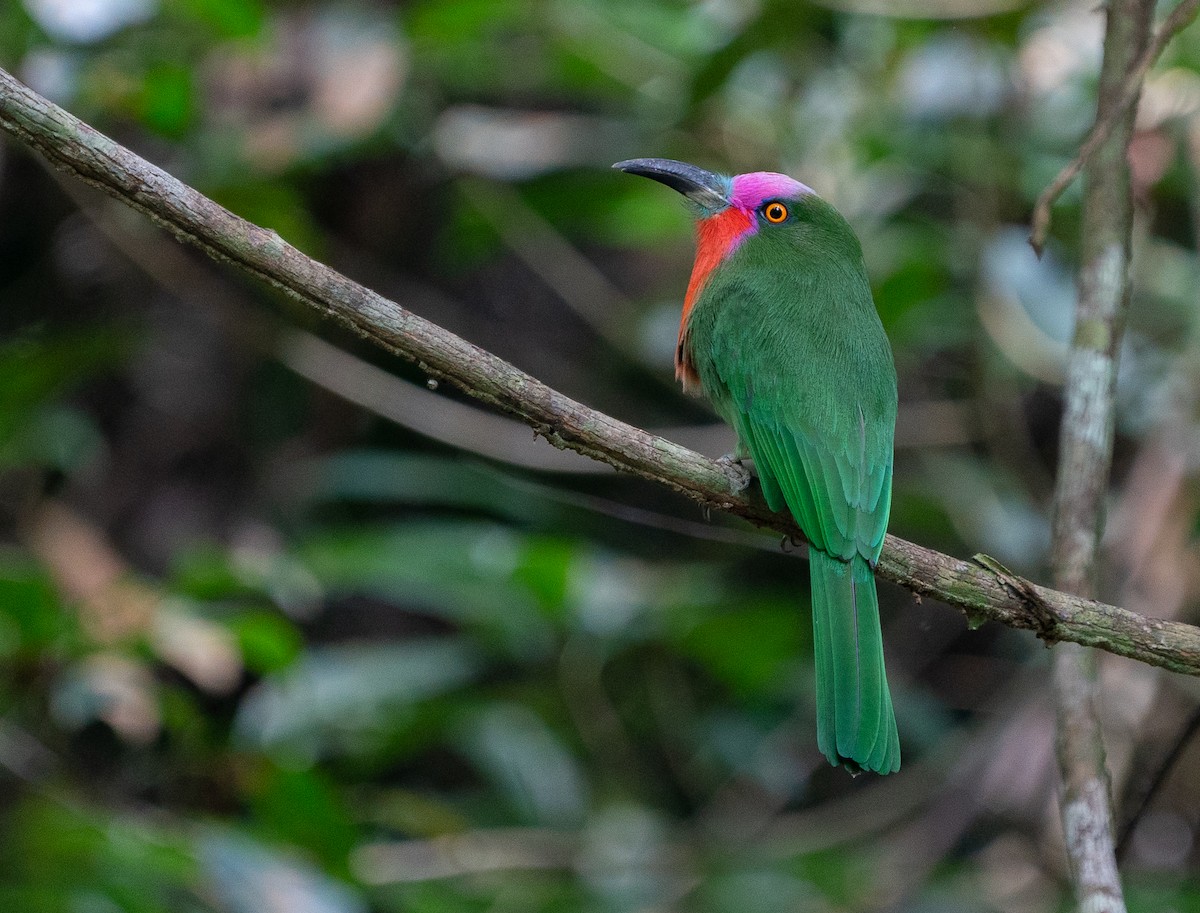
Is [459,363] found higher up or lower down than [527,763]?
lower down

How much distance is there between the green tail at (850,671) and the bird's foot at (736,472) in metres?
0.18

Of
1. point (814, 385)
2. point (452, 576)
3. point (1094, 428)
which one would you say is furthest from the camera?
point (452, 576)

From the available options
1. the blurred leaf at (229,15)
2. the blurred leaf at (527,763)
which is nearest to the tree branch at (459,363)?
the blurred leaf at (527,763)

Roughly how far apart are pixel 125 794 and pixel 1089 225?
9.74 feet

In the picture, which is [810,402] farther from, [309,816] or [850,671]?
[309,816]

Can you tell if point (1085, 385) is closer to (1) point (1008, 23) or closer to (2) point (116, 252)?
(1) point (1008, 23)

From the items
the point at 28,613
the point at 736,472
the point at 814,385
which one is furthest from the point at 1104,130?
the point at 28,613

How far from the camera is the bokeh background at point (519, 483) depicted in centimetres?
346

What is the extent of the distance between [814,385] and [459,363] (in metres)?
0.93

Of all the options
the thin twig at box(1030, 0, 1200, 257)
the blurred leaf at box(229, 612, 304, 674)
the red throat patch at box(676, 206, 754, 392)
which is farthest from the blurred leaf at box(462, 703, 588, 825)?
the thin twig at box(1030, 0, 1200, 257)

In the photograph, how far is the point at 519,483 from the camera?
12.9ft

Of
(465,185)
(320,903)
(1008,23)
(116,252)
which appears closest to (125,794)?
(320,903)

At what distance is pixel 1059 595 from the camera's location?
82.1 inches

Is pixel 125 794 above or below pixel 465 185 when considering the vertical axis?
below
